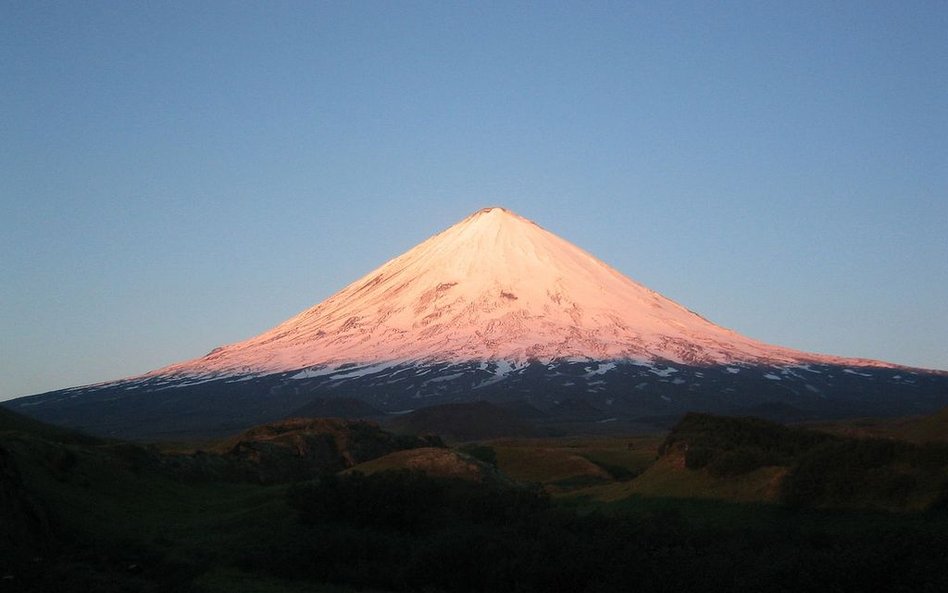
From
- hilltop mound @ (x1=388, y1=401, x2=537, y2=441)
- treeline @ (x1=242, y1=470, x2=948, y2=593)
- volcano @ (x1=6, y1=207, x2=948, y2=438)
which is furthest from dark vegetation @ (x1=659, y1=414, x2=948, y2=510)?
volcano @ (x1=6, y1=207, x2=948, y2=438)

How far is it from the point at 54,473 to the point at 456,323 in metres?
123

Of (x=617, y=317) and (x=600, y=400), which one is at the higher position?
(x=617, y=317)

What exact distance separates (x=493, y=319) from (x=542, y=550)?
12743 centimetres

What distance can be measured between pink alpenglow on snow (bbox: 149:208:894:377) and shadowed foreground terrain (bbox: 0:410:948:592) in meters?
106

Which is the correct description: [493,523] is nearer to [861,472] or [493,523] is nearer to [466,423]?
[861,472]

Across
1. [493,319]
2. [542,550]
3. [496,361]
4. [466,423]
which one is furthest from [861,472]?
[493,319]

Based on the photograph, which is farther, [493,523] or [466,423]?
[466,423]

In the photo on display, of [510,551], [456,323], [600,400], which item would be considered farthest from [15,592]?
[456,323]

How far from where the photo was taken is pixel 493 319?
471ft

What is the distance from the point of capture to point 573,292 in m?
152

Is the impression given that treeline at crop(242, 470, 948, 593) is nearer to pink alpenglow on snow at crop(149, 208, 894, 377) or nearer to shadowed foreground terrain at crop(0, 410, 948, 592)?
shadowed foreground terrain at crop(0, 410, 948, 592)

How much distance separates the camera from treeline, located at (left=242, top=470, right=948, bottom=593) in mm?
13961

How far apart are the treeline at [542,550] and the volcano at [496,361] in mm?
71672

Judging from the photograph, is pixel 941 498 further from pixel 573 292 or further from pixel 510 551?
pixel 573 292
